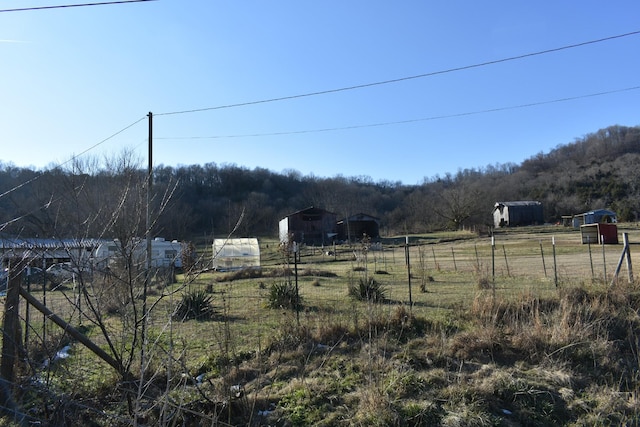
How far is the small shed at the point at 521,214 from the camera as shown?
7375 cm

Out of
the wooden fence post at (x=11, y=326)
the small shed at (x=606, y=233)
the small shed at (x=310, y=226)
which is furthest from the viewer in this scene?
the small shed at (x=310, y=226)

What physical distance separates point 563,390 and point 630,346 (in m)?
2.32

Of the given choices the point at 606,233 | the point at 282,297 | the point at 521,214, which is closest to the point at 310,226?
the point at 606,233

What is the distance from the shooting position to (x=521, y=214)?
74.2 metres

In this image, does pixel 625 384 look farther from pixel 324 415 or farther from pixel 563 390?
pixel 324 415

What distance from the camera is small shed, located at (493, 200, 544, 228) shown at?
7375 cm

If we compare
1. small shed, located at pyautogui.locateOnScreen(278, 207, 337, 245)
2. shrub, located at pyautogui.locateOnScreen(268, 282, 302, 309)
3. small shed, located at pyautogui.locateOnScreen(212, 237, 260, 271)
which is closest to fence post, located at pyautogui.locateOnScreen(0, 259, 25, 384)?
shrub, located at pyautogui.locateOnScreen(268, 282, 302, 309)

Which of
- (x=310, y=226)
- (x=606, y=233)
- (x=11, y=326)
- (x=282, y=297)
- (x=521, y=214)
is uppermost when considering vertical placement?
(x=521, y=214)

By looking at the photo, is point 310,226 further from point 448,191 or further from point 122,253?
point 122,253

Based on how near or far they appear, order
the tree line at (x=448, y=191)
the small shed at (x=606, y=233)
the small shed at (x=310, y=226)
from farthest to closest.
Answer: the tree line at (x=448, y=191) → the small shed at (x=310, y=226) → the small shed at (x=606, y=233)

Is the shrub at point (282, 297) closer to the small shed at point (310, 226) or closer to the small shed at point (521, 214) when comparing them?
the small shed at point (310, 226)

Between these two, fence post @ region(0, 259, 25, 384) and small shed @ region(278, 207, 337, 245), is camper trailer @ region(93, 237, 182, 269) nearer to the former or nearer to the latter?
fence post @ region(0, 259, 25, 384)

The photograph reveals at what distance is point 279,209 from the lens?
100312 mm

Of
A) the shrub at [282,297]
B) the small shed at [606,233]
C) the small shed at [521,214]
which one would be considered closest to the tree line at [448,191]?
the small shed at [521,214]
